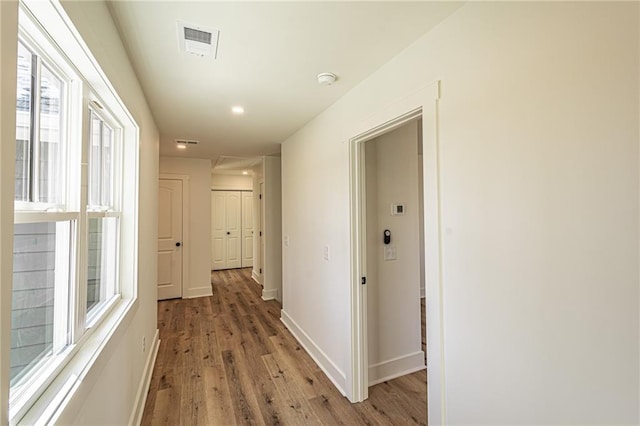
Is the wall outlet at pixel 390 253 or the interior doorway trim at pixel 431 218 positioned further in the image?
the wall outlet at pixel 390 253

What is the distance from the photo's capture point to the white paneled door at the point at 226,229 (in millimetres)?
6941

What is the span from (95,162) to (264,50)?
3.61 ft

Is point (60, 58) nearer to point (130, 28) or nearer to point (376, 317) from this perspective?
point (130, 28)

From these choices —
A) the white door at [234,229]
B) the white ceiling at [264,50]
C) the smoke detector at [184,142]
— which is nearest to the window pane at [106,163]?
the white ceiling at [264,50]

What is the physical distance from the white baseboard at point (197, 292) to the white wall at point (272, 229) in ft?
3.23

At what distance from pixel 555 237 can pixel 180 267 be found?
196 inches

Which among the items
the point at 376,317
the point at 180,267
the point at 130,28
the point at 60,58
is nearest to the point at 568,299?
the point at 376,317

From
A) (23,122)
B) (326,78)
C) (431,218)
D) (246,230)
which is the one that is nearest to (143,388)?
(23,122)

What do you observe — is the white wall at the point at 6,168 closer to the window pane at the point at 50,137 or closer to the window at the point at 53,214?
the window at the point at 53,214

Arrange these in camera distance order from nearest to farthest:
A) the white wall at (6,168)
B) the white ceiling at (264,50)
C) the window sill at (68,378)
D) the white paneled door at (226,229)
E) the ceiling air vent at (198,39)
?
1. the white wall at (6,168)
2. the window sill at (68,378)
3. the white ceiling at (264,50)
4. the ceiling air vent at (198,39)
5. the white paneled door at (226,229)

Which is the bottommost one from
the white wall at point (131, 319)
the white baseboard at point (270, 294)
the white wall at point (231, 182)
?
the white baseboard at point (270, 294)

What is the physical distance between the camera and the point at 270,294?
478 cm

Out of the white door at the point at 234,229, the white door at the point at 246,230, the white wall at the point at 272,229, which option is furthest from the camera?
the white door at the point at 246,230

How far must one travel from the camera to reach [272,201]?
474 centimetres
